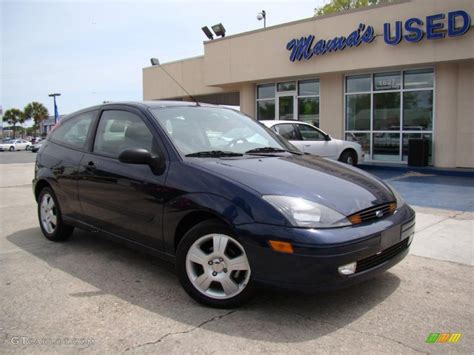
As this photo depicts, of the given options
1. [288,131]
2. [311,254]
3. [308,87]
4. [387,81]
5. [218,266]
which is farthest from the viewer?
[308,87]

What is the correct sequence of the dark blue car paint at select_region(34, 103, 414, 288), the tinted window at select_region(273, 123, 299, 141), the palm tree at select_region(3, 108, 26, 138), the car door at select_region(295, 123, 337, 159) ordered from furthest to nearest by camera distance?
the palm tree at select_region(3, 108, 26, 138) → the car door at select_region(295, 123, 337, 159) → the tinted window at select_region(273, 123, 299, 141) → the dark blue car paint at select_region(34, 103, 414, 288)

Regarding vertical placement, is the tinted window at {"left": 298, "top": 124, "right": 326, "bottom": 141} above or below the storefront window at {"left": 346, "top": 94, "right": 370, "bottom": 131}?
below

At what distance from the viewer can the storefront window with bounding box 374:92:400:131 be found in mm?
13734

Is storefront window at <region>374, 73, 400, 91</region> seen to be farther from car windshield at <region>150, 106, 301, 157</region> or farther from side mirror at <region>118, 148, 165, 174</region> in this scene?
side mirror at <region>118, 148, 165, 174</region>

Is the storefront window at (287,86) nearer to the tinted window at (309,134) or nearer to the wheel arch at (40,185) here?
the tinted window at (309,134)

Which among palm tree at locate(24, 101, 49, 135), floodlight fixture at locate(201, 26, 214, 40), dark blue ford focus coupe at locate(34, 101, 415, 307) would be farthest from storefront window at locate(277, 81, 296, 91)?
palm tree at locate(24, 101, 49, 135)

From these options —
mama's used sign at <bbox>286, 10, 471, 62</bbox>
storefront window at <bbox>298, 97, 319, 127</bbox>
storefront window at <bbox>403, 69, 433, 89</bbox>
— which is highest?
mama's used sign at <bbox>286, 10, 471, 62</bbox>

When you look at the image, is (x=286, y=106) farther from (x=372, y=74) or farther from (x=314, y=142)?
(x=314, y=142)

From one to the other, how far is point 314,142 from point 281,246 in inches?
337

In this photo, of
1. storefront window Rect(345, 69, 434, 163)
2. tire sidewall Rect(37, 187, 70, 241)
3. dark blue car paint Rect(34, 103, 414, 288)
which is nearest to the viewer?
dark blue car paint Rect(34, 103, 414, 288)

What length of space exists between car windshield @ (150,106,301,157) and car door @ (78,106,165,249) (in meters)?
0.21

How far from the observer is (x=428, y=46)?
12031 mm

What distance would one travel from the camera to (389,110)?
13914 mm

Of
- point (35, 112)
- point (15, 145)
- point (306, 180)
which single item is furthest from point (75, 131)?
point (35, 112)
